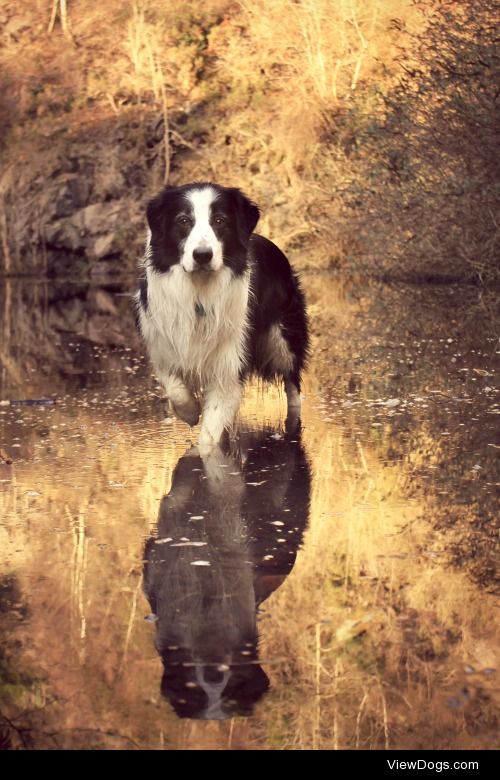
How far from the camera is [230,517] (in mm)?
5164

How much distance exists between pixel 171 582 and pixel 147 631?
19.8 inches

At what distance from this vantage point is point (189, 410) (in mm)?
7109

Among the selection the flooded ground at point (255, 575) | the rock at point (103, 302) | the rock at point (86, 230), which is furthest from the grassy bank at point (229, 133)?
the flooded ground at point (255, 575)

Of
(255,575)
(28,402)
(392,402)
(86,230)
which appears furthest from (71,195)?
(255,575)

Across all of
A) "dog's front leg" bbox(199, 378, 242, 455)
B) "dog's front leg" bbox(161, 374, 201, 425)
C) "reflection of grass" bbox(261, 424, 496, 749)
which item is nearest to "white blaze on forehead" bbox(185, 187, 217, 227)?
"dog's front leg" bbox(199, 378, 242, 455)

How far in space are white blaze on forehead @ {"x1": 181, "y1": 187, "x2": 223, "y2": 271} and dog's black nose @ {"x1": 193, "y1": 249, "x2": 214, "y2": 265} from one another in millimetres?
17

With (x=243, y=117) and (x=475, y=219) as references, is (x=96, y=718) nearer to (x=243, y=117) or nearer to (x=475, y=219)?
(x=475, y=219)

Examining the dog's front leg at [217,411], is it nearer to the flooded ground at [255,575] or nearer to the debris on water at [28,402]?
the flooded ground at [255,575]

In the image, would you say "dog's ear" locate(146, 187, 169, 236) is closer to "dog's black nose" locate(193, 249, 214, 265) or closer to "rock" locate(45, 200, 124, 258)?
"dog's black nose" locate(193, 249, 214, 265)

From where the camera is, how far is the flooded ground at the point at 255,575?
3111 mm

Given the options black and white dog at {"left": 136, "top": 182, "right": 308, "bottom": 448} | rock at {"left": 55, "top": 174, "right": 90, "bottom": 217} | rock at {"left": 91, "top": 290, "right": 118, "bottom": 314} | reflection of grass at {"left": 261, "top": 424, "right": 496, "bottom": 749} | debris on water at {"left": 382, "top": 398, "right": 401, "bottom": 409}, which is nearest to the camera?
reflection of grass at {"left": 261, "top": 424, "right": 496, "bottom": 749}

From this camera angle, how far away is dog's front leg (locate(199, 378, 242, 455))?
22.0 feet
